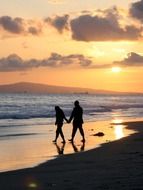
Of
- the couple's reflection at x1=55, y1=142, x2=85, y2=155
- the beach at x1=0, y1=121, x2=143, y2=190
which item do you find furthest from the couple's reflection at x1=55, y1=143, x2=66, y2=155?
the beach at x1=0, y1=121, x2=143, y2=190

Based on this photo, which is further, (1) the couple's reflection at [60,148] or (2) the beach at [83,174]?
(1) the couple's reflection at [60,148]

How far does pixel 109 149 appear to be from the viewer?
16734 millimetres

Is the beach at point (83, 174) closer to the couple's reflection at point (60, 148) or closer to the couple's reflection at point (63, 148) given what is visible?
the couple's reflection at point (60, 148)

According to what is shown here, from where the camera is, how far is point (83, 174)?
1093 centimetres

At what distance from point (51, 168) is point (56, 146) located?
626cm

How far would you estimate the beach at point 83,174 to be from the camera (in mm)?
9547

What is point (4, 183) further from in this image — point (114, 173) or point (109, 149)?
point (109, 149)

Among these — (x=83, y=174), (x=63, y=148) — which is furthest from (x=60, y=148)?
(x=83, y=174)

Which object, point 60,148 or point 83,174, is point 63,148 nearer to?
point 60,148

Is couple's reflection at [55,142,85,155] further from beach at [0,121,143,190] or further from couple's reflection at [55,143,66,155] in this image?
beach at [0,121,143,190]

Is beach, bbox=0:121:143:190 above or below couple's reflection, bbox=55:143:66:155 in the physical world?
above

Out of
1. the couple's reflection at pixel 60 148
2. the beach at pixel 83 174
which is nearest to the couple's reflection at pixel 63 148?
the couple's reflection at pixel 60 148

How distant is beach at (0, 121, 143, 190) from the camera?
955cm

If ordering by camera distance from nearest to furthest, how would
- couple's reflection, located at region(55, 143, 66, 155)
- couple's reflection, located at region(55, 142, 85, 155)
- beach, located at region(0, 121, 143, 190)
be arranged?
beach, located at region(0, 121, 143, 190)
couple's reflection, located at region(55, 143, 66, 155)
couple's reflection, located at region(55, 142, 85, 155)
